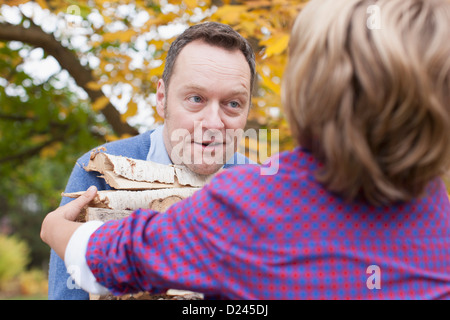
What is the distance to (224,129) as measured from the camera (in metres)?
1.77

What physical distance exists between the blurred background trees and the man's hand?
118cm

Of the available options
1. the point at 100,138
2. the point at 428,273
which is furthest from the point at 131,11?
the point at 428,273

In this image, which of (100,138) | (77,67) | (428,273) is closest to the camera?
(428,273)

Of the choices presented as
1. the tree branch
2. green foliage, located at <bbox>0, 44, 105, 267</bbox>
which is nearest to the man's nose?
the tree branch

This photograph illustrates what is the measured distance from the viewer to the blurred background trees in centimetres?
255

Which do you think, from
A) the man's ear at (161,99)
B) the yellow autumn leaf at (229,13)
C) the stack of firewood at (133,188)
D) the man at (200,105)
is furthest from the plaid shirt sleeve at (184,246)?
the yellow autumn leaf at (229,13)

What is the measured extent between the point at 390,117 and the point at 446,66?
6.1 inches

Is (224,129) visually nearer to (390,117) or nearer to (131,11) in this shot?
(390,117)

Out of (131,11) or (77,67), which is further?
(77,67)

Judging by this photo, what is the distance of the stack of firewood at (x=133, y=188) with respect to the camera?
137 centimetres

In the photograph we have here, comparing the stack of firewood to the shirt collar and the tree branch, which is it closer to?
the shirt collar

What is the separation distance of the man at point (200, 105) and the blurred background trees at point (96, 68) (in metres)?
0.36

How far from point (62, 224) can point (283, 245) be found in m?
0.61

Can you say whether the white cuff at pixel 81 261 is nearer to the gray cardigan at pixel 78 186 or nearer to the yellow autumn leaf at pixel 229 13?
the gray cardigan at pixel 78 186
